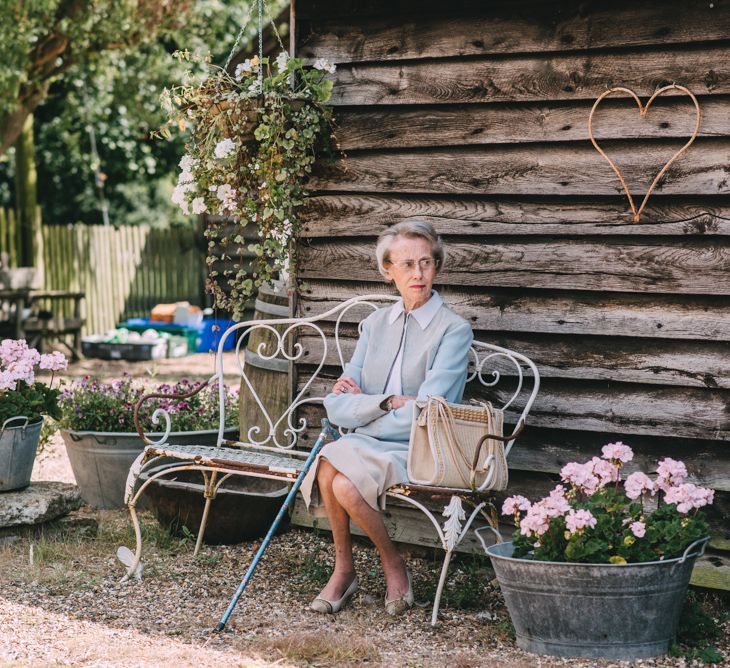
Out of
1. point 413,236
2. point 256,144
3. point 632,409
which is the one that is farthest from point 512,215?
point 256,144

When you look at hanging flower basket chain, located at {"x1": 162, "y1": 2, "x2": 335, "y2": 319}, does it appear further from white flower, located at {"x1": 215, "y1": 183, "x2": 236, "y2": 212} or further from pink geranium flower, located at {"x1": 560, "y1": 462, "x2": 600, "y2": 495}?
pink geranium flower, located at {"x1": 560, "y1": 462, "x2": 600, "y2": 495}

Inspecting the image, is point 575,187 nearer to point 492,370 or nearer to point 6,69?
point 492,370

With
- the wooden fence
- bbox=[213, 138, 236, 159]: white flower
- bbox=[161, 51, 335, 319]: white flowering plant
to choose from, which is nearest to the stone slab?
bbox=[161, 51, 335, 319]: white flowering plant

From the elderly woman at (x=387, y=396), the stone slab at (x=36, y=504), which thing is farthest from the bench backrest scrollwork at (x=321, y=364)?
the stone slab at (x=36, y=504)

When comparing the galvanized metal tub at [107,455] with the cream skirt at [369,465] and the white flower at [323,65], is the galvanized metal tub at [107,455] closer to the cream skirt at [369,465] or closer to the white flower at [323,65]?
the cream skirt at [369,465]

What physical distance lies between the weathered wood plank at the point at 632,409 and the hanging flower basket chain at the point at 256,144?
4.65 ft

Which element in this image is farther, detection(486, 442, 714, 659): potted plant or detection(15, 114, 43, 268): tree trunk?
detection(15, 114, 43, 268): tree trunk

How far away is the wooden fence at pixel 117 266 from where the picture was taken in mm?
15305

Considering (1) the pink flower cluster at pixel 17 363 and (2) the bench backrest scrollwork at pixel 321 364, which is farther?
(1) the pink flower cluster at pixel 17 363

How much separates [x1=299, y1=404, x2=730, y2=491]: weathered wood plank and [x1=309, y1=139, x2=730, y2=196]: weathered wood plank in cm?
104

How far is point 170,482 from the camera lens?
5.18 m

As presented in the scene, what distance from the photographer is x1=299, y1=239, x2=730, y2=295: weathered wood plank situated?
4.33m

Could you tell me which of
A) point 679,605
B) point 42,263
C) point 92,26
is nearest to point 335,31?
point 679,605

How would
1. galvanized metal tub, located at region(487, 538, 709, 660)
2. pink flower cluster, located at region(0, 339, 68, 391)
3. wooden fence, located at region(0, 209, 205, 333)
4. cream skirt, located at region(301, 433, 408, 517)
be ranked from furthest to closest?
wooden fence, located at region(0, 209, 205, 333), pink flower cluster, located at region(0, 339, 68, 391), cream skirt, located at region(301, 433, 408, 517), galvanized metal tub, located at region(487, 538, 709, 660)
